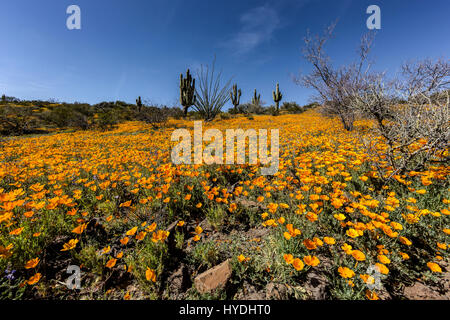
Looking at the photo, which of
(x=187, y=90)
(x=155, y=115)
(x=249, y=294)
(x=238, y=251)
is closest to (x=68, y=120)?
(x=155, y=115)

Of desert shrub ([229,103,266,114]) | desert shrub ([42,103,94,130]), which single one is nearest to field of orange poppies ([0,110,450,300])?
desert shrub ([42,103,94,130])

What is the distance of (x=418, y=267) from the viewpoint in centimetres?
169

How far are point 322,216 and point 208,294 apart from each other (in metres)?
1.79

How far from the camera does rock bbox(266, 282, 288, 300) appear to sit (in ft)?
4.96

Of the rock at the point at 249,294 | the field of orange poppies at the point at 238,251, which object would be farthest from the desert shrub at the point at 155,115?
the rock at the point at 249,294

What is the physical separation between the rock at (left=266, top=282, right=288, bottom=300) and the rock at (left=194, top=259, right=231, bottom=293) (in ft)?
1.25

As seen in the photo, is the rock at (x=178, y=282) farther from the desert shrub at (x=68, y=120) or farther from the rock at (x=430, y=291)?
the desert shrub at (x=68, y=120)

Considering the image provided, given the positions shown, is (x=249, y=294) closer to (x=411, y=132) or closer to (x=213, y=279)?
(x=213, y=279)

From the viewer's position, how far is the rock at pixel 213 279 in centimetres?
157

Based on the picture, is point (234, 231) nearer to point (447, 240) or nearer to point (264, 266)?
point (264, 266)

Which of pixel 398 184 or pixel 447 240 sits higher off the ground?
pixel 398 184

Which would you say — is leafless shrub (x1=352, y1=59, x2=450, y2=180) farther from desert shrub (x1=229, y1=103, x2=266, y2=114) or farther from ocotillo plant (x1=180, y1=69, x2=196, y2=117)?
desert shrub (x1=229, y1=103, x2=266, y2=114)

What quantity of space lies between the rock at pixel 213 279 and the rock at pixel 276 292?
1.25 feet

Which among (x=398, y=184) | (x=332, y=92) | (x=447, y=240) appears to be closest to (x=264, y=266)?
(x=447, y=240)
